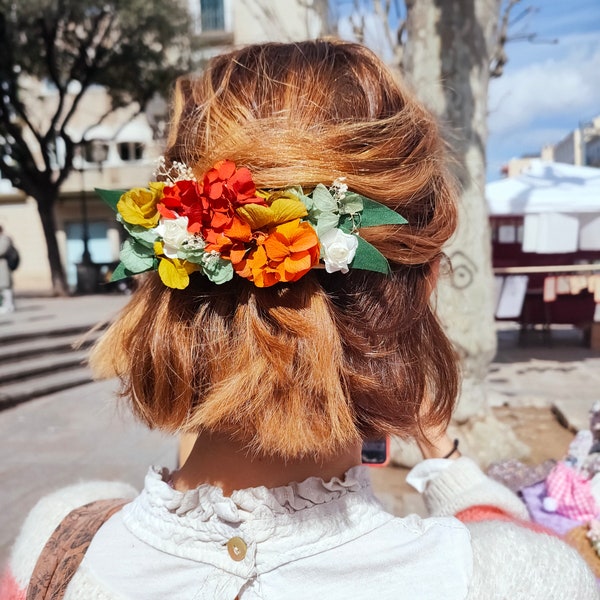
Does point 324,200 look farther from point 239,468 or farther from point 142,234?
point 239,468

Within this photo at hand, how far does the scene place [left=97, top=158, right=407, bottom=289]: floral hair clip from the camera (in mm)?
845

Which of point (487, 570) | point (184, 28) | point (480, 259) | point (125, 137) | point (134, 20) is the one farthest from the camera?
point (125, 137)

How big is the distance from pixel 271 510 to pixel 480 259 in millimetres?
3987

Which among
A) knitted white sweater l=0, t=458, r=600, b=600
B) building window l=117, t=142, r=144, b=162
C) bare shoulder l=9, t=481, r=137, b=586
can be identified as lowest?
bare shoulder l=9, t=481, r=137, b=586

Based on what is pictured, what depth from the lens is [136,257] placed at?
945 millimetres

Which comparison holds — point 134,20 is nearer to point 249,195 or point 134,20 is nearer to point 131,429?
point 131,429

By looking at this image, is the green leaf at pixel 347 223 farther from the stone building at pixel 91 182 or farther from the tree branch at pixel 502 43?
the stone building at pixel 91 182

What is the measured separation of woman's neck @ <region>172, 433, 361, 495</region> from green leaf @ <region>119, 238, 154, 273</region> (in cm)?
28

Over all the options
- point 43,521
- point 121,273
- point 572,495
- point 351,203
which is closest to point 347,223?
point 351,203

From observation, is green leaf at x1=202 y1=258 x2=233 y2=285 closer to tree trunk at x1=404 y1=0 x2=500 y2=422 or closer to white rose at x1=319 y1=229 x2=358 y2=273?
white rose at x1=319 y1=229 x2=358 y2=273

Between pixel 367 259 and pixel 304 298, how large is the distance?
11cm

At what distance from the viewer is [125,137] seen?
22594 millimetres

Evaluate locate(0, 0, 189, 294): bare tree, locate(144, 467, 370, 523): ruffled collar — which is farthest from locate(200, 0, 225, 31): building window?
locate(144, 467, 370, 523): ruffled collar

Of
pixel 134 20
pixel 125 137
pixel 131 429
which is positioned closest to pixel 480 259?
pixel 131 429
